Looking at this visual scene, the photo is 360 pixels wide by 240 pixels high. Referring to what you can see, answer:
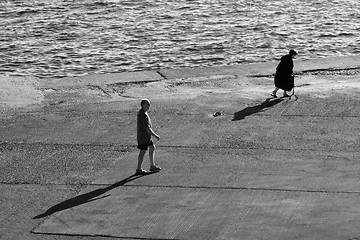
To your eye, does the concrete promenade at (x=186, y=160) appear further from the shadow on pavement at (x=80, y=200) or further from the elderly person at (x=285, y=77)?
the elderly person at (x=285, y=77)

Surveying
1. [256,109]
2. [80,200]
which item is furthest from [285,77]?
[80,200]

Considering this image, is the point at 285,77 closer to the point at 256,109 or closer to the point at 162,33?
the point at 256,109

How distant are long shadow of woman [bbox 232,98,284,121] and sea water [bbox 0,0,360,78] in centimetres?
815

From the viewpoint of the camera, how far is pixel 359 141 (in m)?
16.7

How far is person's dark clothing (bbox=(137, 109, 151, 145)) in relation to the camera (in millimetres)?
14398

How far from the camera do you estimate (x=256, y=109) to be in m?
19.3

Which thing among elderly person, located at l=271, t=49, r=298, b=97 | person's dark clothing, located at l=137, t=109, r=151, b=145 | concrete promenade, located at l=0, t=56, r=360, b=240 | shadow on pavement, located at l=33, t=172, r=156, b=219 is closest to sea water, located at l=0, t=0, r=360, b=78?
concrete promenade, located at l=0, t=56, r=360, b=240

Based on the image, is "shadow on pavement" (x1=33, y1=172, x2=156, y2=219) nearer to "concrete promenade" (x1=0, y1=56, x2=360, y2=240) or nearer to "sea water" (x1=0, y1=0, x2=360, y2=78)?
"concrete promenade" (x1=0, y1=56, x2=360, y2=240)

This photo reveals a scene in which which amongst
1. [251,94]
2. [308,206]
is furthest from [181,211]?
[251,94]

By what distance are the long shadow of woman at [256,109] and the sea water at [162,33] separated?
815 cm

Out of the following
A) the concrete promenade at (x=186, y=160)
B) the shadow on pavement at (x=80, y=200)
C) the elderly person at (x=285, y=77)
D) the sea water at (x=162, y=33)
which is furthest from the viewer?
the sea water at (x=162, y=33)

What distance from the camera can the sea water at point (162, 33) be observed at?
28.9 m

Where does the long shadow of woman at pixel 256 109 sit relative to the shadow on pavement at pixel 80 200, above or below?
below

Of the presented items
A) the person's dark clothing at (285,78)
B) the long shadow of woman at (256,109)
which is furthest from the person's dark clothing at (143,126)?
the person's dark clothing at (285,78)
